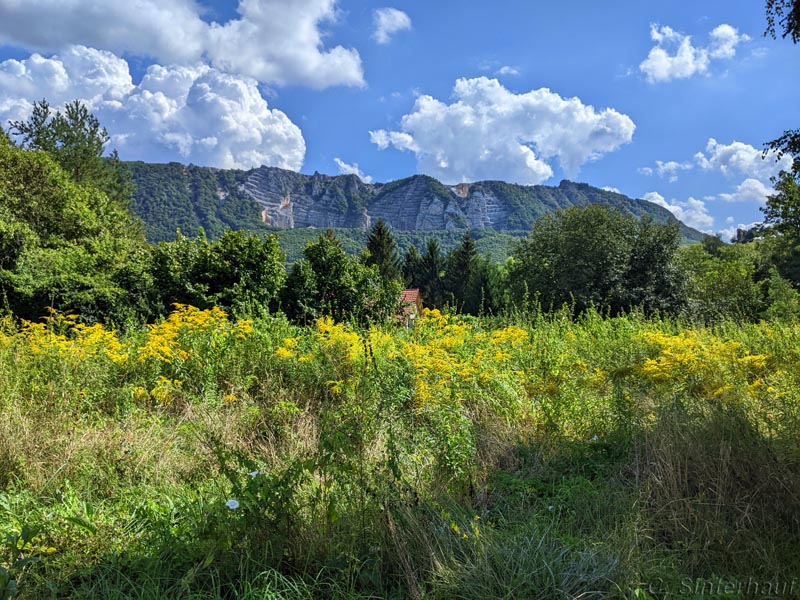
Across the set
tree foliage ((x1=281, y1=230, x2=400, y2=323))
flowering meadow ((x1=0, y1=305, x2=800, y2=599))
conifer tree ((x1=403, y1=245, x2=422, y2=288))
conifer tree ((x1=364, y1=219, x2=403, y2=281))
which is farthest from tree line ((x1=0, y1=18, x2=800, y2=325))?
conifer tree ((x1=403, y1=245, x2=422, y2=288))

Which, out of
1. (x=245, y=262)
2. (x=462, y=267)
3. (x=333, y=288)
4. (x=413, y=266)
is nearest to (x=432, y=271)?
(x=413, y=266)

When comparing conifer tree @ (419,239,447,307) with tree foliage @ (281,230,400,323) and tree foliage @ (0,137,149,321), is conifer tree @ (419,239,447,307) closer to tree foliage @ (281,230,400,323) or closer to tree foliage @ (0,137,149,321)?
tree foliage @ (0,137,149,321)

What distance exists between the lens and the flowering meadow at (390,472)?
6.15 ft

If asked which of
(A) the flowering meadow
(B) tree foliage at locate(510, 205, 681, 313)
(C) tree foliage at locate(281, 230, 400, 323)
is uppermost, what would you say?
(B) tree foliage at locate(510, 205, 681, 313)

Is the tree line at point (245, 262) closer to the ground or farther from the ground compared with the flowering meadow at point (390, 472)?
farther from the ground

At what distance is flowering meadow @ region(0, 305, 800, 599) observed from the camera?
1876 mm

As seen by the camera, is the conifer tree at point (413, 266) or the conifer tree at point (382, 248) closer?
the conifer tree at point (382, 248)

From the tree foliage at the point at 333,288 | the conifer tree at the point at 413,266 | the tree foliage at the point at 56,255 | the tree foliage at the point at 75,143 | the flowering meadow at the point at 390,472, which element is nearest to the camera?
the flowering meadow at the point at 390,472

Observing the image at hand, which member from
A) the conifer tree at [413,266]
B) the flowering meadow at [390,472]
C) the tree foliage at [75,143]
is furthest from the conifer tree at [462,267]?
the flowering meadow at [390,472]

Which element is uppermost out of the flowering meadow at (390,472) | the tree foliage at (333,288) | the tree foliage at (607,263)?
the tree foliage at (607,263)

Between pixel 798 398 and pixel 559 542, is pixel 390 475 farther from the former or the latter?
pixel 798 398

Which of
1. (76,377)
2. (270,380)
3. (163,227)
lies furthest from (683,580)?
(163,227)

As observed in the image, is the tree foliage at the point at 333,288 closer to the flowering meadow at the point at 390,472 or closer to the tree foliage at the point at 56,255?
the tree foliage at the point at 56,255

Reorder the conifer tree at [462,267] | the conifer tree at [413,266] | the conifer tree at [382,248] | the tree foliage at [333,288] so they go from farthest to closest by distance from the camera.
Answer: the conifer tree at [413,266] < the conifer tree at [462,267] < the conifer tree at [382,248] < the tree foliage at [333,288]
